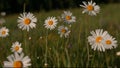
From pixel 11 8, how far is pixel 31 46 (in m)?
23.7

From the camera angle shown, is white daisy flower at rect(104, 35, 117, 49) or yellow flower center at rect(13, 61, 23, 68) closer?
yellow flower center at rect(13, 61, 23, 68)

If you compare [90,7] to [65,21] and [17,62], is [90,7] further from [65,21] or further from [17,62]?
[17,62]

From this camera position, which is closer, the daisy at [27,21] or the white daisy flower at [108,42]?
the white daisy flower at [108,42]

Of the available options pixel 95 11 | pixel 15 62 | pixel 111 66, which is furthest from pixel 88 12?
pixel 15 62

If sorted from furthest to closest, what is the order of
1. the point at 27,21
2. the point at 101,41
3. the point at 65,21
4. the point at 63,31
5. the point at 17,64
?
the point at 65,21, the point at 63,31, the point at 27,21, the point at 101,41, the point at 17,64

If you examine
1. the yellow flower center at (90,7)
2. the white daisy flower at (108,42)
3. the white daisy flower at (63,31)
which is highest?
the yellow flower center at (90,7)

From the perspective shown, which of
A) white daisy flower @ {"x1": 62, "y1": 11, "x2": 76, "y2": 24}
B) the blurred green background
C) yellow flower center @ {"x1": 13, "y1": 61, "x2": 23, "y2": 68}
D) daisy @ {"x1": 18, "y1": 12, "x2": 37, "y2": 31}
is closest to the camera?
Answer: yellow flower center @ {"x1": 13, "y1": 61, "x2": 23, "y2": 68}

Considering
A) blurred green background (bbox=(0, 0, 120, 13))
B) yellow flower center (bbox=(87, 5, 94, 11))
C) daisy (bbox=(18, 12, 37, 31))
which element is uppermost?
blurred green background (bbox=(0, 0, 120, 13))

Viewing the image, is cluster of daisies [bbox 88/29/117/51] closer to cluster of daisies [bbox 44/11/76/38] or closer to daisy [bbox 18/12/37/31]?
cluster of daisies [bbox 44/11/76/38]

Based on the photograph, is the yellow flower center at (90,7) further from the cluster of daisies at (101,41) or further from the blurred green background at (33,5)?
the blurred green background at (33,5)

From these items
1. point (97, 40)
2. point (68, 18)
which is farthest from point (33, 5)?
point (97, 40)

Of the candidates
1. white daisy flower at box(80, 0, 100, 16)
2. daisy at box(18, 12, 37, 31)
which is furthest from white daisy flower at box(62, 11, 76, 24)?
daisy at box(18, 12, 37, 31)

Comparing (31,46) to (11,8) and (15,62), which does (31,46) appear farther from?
(11,8)

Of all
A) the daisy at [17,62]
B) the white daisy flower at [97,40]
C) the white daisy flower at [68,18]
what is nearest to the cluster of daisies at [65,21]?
the white daisy flower at [68,18]
